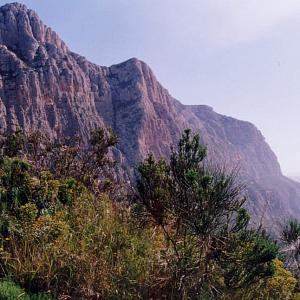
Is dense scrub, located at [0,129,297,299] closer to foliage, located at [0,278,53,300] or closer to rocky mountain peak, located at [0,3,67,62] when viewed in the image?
foliage, located at [0,278,53,300]

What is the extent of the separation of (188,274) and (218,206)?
97 cm

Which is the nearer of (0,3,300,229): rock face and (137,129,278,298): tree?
(137,129,278,298): tree

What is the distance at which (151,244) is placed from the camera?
621cm

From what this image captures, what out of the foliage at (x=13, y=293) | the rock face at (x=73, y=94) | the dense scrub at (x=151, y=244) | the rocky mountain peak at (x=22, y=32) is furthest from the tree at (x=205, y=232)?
the rocky mountain peak at (x=22, y=32)

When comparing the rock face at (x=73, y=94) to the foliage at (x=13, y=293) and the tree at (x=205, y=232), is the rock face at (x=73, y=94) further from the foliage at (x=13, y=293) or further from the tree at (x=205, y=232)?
the foliage at (x=13, y=293)

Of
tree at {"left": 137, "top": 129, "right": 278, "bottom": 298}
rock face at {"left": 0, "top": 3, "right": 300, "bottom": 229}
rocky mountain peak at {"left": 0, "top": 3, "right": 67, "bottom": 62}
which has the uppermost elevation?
rocky mountain peak at {"left": 0, "top": 3, "right": 67, "bottom": 62}

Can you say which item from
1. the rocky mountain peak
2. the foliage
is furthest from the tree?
the rocky mountain peak

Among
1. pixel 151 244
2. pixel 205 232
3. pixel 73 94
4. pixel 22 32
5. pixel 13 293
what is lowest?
pixel 13 293

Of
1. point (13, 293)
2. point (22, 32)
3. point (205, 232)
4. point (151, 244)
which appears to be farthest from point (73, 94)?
point (13, 293)

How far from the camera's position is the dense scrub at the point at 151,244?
17.3 feet

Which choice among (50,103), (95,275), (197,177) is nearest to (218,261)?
(197,177)

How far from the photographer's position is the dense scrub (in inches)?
208

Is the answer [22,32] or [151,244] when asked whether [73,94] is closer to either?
[22,32]

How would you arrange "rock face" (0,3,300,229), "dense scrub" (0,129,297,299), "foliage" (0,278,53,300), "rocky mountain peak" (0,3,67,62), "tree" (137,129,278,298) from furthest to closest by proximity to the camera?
"rocky mountain peak" (0,3,67,62) → "rock face" (0,3,300,229) → "tree" (137,129,278,298) → "dense scrub" (0,129,297,299) → "foliage" (0,278,53,300)
